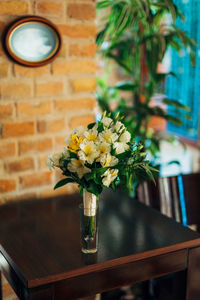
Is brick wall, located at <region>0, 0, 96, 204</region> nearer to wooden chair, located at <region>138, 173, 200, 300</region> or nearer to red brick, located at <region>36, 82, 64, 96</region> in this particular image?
red brick, located at <region>36, 82, 64, 96</region>

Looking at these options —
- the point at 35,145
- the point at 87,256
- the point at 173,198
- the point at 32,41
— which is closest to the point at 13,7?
the point at 32,41

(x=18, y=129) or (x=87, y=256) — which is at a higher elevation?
(x=18, y=129)

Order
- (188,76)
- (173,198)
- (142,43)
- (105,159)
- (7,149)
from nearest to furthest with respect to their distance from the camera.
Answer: (105,159), (7,149), (173,198), (142,43), (188,76)

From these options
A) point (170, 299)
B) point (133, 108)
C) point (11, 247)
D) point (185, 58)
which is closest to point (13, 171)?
point (11, 247)

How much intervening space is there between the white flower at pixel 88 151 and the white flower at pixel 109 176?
0.20 feet

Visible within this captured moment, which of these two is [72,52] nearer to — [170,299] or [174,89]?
[170,299]

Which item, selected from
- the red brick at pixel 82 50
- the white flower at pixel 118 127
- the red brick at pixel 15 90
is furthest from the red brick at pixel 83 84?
the white flower at pixel 118 127

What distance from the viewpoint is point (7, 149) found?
174 centimetres

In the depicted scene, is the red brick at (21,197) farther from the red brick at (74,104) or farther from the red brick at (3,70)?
the red brick at (3,70)

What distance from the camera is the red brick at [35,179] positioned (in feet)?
5.93

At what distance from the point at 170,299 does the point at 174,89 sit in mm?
2623

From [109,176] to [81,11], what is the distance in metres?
0.94

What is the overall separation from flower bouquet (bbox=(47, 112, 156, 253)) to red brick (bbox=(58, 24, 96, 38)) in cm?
65

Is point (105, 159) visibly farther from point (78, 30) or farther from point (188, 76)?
point (188, 76)
